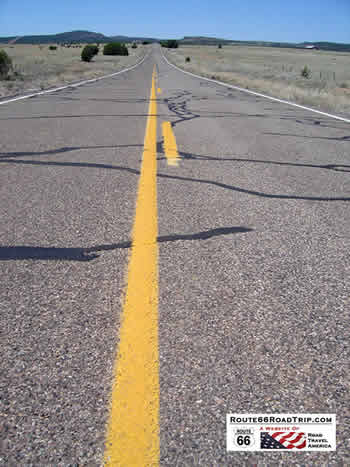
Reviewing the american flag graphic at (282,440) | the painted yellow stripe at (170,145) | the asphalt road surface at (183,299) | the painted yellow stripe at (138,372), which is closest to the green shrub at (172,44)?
the painted yellow stripe at (170,145)

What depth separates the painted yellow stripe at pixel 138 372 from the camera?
1172mm

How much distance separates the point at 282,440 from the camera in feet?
4.07

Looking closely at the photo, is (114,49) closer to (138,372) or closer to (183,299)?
(183,299)

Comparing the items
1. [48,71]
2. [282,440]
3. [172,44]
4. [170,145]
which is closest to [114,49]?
[48,71]

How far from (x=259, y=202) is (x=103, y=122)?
4.80 m

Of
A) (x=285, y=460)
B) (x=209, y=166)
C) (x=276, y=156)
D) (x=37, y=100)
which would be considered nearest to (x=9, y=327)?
(x=285, y=460)

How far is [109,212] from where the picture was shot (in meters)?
2.97

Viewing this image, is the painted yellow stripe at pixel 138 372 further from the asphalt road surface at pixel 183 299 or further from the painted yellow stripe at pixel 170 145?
the painted yellow stripe at pixel 170 145

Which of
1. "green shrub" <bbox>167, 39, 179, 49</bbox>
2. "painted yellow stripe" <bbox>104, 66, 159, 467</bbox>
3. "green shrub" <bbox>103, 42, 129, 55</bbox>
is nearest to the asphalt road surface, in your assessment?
"painted yellow stripe" <bbox>104, 66, 159, 467</bbox>

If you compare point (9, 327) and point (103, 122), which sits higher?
point (103, 122)

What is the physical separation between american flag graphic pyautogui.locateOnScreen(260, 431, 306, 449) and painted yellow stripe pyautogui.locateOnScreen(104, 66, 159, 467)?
1.19 ft

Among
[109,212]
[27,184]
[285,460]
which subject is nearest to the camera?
[285,460]

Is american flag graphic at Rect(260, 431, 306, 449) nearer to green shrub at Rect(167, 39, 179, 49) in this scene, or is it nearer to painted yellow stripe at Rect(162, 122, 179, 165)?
painted yellow stripe at Rect(162, 122, 179, 165)

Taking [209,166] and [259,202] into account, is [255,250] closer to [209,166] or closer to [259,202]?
[259,202]
